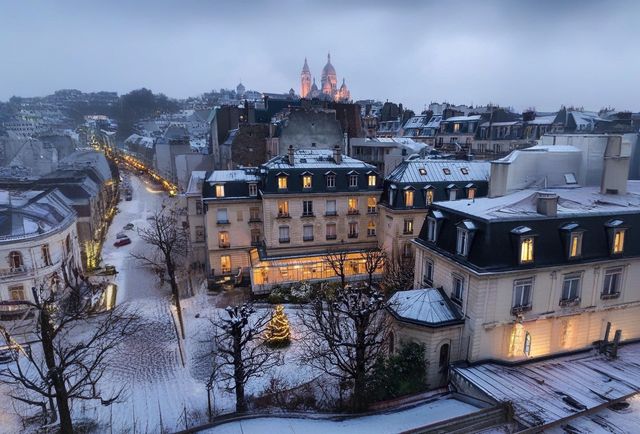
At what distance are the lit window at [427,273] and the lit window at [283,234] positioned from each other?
47.5ft

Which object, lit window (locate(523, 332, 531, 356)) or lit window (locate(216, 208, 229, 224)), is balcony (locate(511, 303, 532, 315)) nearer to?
lit window (locate(523, 332, 531, 356))

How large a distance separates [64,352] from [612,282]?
24.1m

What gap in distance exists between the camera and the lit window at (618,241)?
18328 mm

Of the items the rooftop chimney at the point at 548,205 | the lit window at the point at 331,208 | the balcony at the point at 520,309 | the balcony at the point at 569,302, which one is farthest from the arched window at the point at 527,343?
the lit window at the point at 331,208

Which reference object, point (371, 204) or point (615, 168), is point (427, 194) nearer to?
point (371, 204)

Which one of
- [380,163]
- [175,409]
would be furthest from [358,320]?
[380,163]

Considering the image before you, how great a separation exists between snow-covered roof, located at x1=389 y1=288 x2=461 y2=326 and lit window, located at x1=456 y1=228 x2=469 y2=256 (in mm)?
2458

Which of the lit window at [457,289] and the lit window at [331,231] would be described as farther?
the lit window at [331,231]

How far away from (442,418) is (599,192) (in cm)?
1565

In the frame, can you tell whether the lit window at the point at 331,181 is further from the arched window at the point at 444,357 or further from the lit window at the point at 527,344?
the lit window at the point at 527,344

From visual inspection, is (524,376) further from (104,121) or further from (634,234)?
(104,121)

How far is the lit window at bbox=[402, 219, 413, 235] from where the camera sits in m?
32.1

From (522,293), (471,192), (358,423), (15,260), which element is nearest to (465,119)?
(471,192)

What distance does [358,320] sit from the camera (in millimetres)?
17812
